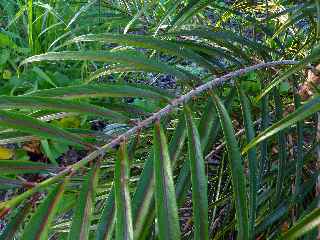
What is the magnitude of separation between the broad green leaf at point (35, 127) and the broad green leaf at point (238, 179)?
177mm

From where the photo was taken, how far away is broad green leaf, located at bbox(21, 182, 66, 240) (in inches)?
19.5

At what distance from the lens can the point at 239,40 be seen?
0.94 m

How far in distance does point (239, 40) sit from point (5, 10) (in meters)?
2.10

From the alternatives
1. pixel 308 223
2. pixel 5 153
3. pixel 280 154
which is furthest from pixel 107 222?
pixel 5 153

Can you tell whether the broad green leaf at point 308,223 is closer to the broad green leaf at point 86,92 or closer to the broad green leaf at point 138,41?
the broad green leaf at point 86,92

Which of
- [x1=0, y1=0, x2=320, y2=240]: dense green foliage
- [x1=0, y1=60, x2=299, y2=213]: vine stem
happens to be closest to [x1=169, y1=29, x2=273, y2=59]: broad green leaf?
[x1=0, y1=0, x2=320, y2=240]: dense green foliage

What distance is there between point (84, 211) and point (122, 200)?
0.13 ft

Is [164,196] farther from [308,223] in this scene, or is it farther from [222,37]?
[222,37]

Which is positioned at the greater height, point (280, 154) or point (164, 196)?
point (280, 154)

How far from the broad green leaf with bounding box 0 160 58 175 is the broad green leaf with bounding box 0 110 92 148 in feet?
0.10

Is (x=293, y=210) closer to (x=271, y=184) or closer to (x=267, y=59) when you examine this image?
(x=271, y=184)

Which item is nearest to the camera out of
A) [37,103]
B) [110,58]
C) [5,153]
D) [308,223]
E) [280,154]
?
[308,223]

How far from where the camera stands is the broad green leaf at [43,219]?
496 mm

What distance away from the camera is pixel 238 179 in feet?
2.09
